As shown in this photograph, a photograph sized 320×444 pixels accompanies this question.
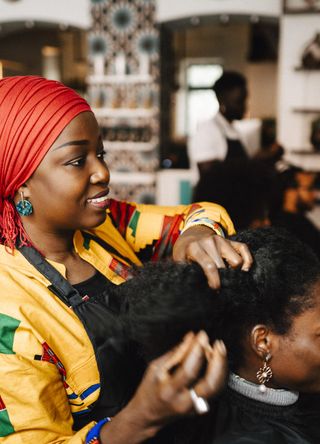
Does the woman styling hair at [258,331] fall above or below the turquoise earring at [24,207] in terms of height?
below

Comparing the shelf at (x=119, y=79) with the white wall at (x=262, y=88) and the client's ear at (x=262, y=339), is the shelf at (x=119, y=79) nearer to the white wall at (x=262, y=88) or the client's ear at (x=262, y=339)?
the client's ear at (x=262, y=339)

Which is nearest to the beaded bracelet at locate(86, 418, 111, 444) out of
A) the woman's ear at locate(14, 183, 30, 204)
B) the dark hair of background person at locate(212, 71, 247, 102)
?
the woman's ear at locate(14, 183, 30, 204)

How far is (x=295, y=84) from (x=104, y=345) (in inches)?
153

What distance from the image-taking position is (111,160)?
4.98 meters

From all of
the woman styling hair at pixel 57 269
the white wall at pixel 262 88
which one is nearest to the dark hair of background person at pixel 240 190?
the woman styling hair at pixel 57 269

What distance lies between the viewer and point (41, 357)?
2.95 ft

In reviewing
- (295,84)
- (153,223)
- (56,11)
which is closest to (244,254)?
(153,223)

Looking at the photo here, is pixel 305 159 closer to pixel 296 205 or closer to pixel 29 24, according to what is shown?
pixel 296 205

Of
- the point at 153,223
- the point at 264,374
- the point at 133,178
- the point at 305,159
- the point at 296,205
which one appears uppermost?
the point at 153,223

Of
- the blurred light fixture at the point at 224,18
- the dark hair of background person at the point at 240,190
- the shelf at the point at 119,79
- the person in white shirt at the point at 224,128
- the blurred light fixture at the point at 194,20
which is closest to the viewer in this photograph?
the dark hair of background person at the point at 240,190

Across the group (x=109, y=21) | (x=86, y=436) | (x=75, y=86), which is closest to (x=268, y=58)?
(x=75, y=86)

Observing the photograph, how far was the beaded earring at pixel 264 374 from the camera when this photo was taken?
1.02 metres

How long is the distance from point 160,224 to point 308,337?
44cm

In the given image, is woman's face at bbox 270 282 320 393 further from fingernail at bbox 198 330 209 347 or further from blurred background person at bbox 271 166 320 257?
blurred background person at bbox 271 166 320 257
